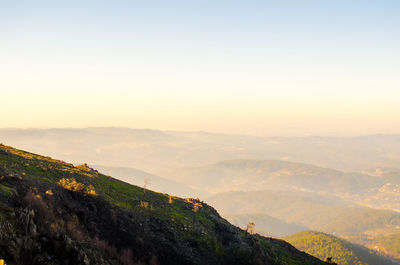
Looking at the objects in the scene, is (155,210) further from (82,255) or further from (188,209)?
(82,255)

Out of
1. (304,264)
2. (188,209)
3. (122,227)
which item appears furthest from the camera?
(304,264)

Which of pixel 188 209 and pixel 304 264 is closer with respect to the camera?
pixel 188 209

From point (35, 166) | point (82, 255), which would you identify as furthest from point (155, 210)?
point (82, 255)

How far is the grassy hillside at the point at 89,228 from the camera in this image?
512 inches

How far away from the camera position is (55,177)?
30.2 metres

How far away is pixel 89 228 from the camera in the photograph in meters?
20.2

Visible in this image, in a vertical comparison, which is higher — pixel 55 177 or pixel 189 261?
pixel 55 177

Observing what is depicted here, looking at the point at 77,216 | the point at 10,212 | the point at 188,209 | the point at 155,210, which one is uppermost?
the point at 10,212

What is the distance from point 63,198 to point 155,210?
1435cm

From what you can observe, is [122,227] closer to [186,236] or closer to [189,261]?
[189,261]

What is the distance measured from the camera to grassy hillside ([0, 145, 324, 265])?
13.0 metres

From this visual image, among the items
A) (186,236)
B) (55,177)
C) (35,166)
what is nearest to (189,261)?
(186,236)

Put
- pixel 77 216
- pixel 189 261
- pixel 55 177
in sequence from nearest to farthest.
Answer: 1. pixel 77 216
2. pixel 189 261
3. pixel 55 177

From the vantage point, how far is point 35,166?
31.1 m
